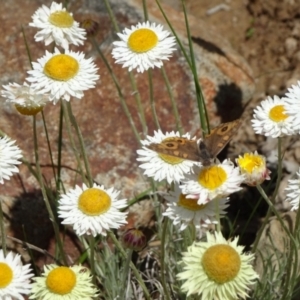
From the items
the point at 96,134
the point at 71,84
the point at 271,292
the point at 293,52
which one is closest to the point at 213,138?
the point at 71,84

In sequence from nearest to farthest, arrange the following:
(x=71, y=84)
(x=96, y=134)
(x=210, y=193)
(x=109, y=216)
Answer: (x=210, y=193)
(x=109, y=216)
(x=71, y=84)
(x=96, y=134)

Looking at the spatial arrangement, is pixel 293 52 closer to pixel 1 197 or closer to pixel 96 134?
pixel 96 134

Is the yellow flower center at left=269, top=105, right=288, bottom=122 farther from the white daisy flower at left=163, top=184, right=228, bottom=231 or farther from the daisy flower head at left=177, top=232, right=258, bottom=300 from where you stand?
the daisy flower head at left=177, top=232, right=258, bottom=300

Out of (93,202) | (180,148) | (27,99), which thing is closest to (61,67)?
(27,99)

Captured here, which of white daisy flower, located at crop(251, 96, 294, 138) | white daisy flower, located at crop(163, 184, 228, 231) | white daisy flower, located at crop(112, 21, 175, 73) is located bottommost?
white daisy flower, located at crop(163, 184, 228, 231)

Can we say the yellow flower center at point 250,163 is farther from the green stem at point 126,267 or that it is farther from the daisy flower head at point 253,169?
the green stem at point 126,267

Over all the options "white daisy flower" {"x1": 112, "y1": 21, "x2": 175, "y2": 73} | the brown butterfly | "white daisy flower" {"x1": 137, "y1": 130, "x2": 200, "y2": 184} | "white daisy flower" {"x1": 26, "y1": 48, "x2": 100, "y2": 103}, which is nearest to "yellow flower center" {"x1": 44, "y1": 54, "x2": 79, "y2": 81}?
"white daisy flower" {"x1": 26, "y1": 48, "x2": 100, "y2": 103}

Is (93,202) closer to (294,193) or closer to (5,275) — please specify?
(5,275)
